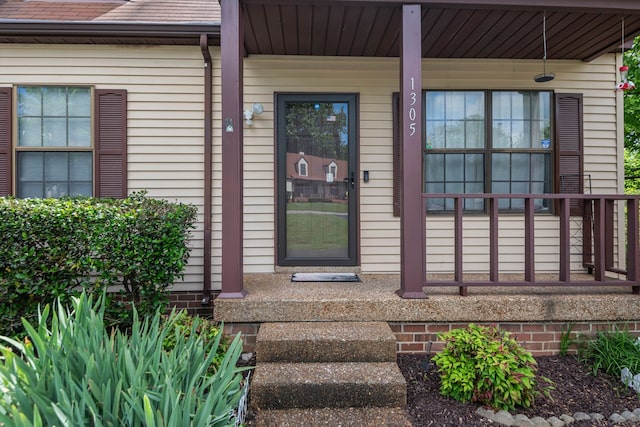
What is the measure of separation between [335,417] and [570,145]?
13.2 ft

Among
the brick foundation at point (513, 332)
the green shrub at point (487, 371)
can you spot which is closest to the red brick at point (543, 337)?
the brick foundation at point (513, 332)

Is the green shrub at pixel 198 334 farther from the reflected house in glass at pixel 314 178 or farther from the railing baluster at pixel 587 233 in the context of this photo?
the railing baluster at pixel 587 233

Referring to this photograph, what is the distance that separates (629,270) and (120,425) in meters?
3.94

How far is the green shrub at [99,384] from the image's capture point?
1.36m

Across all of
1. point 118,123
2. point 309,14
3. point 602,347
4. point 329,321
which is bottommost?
point 602,347

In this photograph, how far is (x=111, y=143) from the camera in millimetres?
3977

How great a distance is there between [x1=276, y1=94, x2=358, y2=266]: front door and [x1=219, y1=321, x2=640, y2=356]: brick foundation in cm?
129

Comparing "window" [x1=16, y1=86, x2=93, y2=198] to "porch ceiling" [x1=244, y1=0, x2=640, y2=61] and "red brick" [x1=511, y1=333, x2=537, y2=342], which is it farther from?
"red brick" [x1=511, y1=333, x2=537, y2=342]

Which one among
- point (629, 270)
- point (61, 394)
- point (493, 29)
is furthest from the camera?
point (493, 29)

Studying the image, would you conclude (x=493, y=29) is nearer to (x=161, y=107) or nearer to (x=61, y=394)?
(x=161, y=107)

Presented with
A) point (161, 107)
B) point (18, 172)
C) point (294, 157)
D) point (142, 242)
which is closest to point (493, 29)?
point (294, 157)

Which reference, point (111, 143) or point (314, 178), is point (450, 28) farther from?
point (111, 143)

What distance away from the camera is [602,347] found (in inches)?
115

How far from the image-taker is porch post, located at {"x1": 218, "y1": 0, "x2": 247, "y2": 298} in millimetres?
2975
